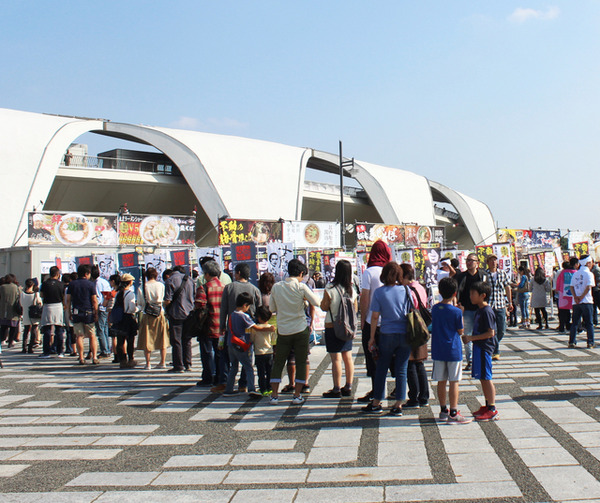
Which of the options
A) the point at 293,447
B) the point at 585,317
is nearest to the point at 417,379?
the point at 293,447

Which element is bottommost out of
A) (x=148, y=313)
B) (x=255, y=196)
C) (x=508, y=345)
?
(x=508, y=345)

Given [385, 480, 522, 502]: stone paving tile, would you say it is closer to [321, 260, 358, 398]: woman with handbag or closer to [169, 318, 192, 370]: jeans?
[321, 260, 358, 398]: woman with handbag

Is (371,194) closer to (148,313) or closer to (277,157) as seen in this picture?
(277,157)

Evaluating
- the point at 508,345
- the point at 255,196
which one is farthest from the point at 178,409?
the point at 255,196

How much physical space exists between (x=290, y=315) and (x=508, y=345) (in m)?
5.31

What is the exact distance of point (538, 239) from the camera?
27172 mm

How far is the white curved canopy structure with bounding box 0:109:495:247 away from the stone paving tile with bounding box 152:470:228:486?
83.0ft

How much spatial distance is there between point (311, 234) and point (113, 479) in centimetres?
1467

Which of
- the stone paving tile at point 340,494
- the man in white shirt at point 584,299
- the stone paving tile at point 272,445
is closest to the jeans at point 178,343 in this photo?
the stone paving tile at point 272,445

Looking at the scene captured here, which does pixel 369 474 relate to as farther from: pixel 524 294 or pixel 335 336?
pixel 524 294

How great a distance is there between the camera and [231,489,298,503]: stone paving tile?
3293 millimetres

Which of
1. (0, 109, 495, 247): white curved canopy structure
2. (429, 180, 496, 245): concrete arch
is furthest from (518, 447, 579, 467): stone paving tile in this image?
(429, 180, 496, 245): concrete arch

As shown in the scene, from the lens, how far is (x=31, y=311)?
37.5 ft

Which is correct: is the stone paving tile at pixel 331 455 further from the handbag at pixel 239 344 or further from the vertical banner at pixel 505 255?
the vertical banner at pixel 505 255
